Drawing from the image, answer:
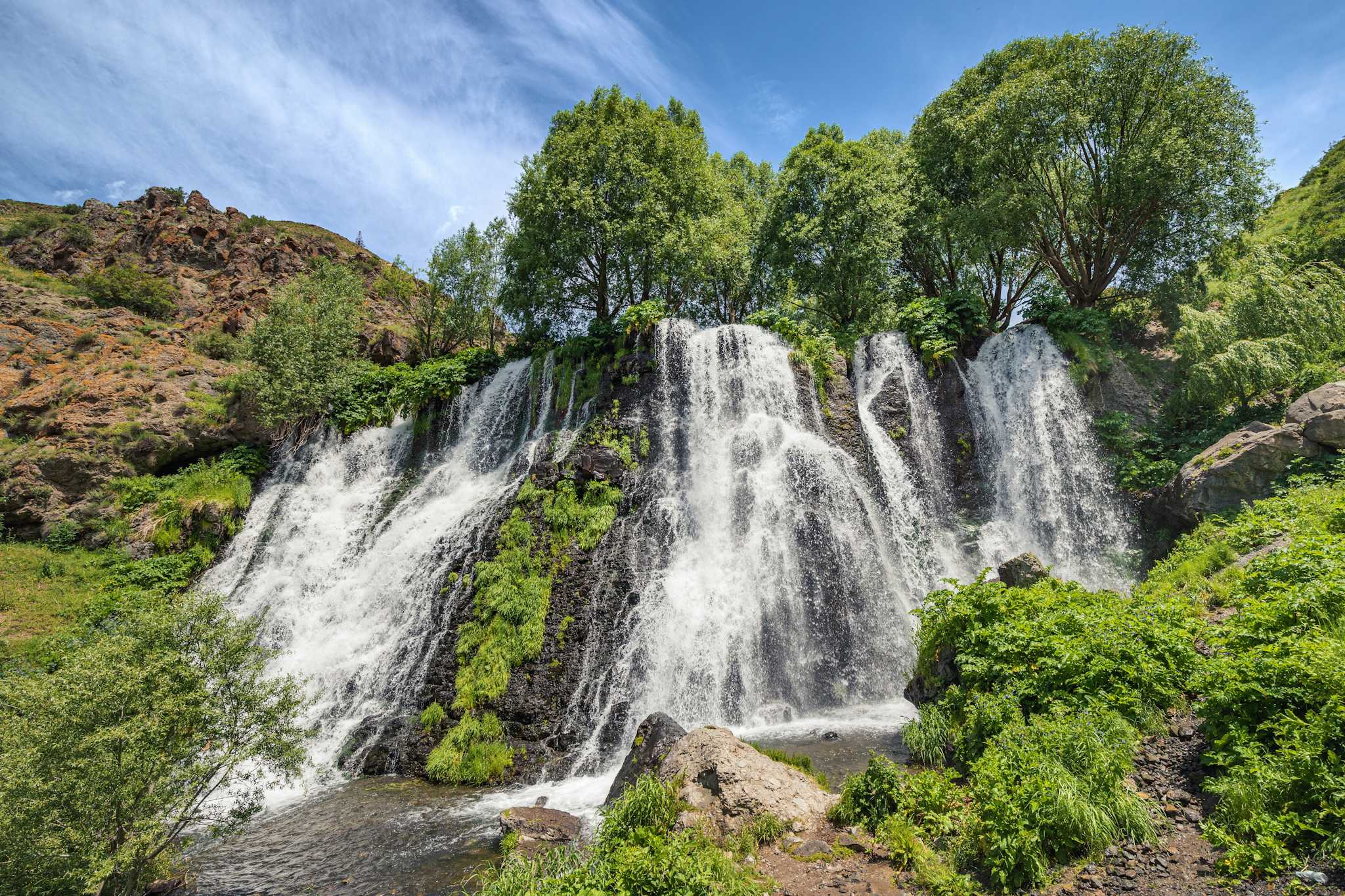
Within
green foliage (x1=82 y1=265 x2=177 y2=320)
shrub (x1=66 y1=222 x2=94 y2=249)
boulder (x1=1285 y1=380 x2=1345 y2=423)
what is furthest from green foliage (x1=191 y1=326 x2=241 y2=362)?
boulder (x1=1285 y1=380 x2=1345 y2=423)

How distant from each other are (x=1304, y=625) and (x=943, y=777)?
12.6ft

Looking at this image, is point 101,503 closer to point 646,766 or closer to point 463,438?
point 463,438

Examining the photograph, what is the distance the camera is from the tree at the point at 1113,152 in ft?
60.7

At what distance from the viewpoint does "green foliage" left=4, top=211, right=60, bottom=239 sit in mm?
35281

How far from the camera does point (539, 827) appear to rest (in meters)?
8.34

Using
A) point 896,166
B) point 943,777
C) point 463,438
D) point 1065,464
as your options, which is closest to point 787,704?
point 943,777

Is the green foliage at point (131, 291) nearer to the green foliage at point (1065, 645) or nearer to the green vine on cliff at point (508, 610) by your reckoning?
the green vine on cliff at point (508, 610)

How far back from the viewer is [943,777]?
6.68 metres

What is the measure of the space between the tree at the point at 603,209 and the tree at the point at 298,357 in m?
8.43

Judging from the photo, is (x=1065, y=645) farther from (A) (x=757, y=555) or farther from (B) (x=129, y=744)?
(B) (x=129, y=744)

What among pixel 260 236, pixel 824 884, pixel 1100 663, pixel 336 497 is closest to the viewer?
pixel 824 884

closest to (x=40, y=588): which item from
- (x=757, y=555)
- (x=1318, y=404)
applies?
(x=757, y=555)

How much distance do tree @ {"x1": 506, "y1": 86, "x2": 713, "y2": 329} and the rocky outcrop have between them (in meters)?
18.5

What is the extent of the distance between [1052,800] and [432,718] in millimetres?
11922
